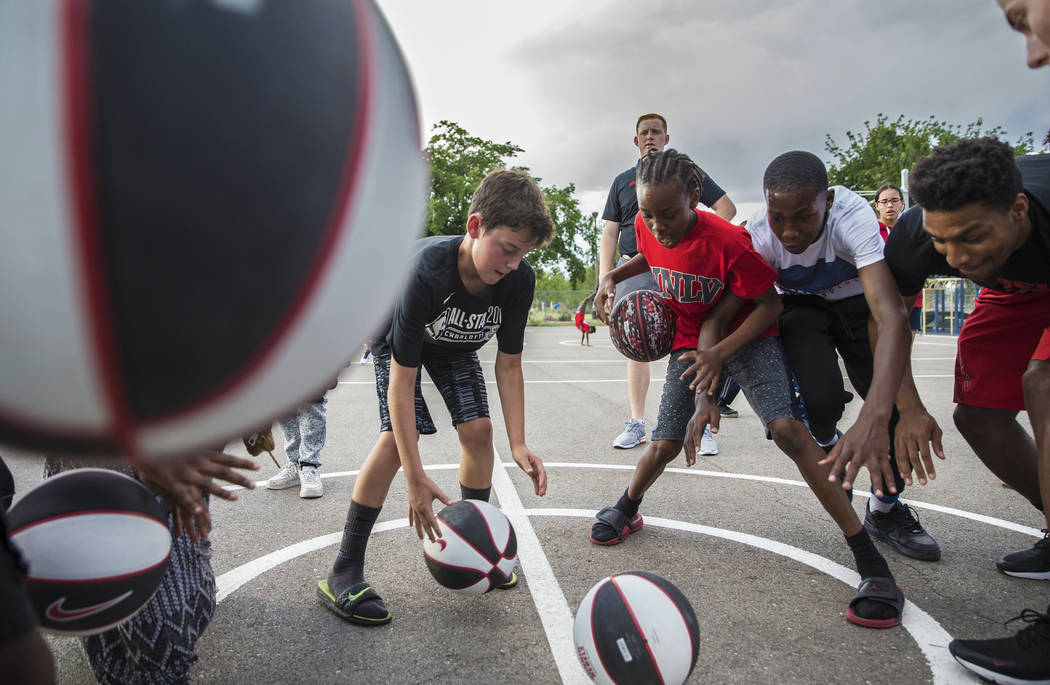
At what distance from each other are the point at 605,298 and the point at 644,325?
0.47 m

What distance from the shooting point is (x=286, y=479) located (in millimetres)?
4758

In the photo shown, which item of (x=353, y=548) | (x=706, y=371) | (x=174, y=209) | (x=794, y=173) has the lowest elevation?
(x=353, y=548)

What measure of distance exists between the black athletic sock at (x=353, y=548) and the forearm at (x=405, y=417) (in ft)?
1.43

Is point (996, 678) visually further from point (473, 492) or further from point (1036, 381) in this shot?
point (473, 492)

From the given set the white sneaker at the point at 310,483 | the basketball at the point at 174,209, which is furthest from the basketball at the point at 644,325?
the basketball at the point at 174,209

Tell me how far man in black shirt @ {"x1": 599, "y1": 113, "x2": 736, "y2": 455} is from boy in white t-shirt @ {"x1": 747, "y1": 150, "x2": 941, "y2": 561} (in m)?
1.78

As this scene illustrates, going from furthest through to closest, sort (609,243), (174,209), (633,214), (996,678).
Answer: (609,243) < (633,214) < (996,678) < (174,209)

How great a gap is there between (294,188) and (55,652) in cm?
267

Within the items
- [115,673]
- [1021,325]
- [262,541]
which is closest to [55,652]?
[115,673]

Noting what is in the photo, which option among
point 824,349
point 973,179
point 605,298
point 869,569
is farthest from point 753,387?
point 973,179

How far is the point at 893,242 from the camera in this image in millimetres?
2996

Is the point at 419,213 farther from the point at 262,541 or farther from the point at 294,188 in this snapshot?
the point at 262,541

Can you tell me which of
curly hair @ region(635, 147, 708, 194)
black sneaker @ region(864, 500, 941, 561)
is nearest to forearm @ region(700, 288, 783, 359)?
curly hair @ region(635, 147, 708, 194)

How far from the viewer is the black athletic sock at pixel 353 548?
2.91 m
